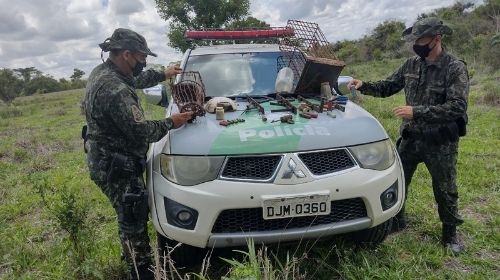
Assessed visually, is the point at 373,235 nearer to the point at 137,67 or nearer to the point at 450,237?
the point at 450,237

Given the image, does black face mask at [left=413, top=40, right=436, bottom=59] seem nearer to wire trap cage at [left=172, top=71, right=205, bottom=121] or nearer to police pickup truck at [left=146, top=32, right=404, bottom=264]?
police pickup truck at [left=146, top=32, right=404, bottom=264]

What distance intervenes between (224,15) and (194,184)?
20987mm

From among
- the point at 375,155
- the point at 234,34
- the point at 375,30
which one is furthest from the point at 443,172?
the point at 375,30

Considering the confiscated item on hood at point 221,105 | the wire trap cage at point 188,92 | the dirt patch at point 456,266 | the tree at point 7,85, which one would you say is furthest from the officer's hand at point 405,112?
the tree at point 7,85

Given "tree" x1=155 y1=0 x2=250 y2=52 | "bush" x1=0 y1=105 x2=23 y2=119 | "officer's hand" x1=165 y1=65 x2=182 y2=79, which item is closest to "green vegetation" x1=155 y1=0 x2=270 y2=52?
"tree" x1=155 y1=0 x2=250 y2=52

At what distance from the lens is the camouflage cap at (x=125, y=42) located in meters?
2.93

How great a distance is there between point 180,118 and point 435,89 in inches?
73.8

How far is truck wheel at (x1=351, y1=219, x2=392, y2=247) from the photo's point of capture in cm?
325

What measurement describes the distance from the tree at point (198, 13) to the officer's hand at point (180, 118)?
19373mm

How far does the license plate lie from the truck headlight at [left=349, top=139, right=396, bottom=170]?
39 cm

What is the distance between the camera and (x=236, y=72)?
4273mm

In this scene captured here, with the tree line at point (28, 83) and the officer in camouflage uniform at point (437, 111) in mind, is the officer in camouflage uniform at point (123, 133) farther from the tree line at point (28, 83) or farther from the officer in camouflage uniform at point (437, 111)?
the tree line at point (28, 83)

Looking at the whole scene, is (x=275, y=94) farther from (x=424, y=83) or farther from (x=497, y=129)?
(x=497, y=129)

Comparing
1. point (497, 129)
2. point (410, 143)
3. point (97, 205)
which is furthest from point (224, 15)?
point (410, 143)
